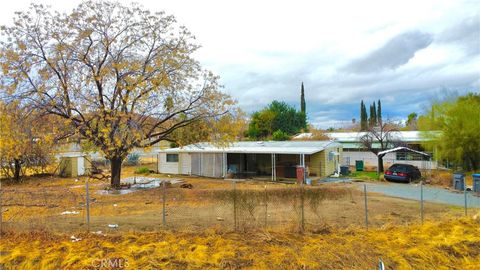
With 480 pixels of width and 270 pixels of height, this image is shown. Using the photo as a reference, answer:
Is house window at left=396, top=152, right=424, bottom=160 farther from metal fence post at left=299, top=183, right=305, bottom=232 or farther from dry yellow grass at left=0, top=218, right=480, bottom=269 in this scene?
metal fence post at left=299, top=183, right=305, bottom=232

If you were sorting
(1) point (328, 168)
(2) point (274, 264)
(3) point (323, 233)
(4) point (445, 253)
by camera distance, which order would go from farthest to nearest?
(1) point (328, 168), (3) point (323, 233), (4) point (445, 253), (2) point (274, 264)

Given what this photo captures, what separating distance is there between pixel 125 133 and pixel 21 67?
227 inches

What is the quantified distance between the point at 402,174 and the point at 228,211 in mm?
17389

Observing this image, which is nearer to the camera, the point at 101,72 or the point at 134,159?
the point at 101,72

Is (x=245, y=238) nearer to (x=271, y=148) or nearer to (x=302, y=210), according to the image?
(x=302, y=210)

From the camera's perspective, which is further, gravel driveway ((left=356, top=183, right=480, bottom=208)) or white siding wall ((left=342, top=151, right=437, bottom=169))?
white siding wall ((left=342, top=151, right=437, bottom=169))

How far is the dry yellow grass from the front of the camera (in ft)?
20.7

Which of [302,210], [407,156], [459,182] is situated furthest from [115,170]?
[407,156]

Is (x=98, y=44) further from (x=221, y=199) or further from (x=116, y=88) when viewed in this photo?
(x=221, y=199)

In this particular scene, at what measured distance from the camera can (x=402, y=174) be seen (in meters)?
22.0

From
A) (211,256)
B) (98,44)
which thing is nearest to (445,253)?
(211,256)

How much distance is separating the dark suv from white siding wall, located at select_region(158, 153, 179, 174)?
703 inches

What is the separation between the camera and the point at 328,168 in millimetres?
26109

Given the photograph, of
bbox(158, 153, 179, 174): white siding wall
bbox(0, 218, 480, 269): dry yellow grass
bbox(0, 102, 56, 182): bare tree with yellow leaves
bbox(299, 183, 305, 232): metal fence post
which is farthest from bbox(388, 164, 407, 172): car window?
bbox(0, 102, 56, 182): bare tree with yellow leaves
